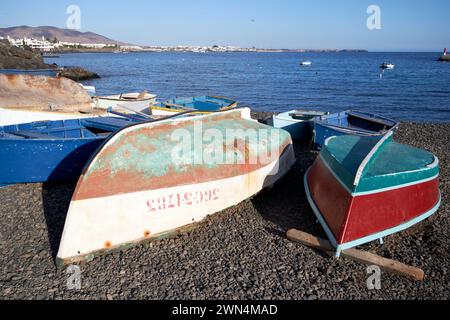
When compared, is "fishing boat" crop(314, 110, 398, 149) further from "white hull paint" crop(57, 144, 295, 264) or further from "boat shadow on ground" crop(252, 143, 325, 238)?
"white hull paint" crop(57, 144, 295, 264)

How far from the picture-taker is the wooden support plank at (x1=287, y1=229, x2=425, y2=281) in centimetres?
477

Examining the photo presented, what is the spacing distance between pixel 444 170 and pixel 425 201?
14.6ft

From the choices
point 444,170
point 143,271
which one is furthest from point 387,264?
point 444,170

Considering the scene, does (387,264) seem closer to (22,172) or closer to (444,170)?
(444,170)

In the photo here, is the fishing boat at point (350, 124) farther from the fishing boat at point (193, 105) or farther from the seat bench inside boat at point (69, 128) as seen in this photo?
the seat bench inside boat at point (69, 128)

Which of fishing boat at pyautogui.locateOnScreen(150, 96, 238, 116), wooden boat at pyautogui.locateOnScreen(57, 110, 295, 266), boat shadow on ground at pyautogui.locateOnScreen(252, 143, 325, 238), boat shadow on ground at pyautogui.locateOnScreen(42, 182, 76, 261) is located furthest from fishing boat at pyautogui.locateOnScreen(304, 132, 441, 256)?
fishing boat at pyautogui.locateOnScreen(150, 96, 238, 116)

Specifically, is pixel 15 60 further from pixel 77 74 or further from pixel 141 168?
pixel 141 168

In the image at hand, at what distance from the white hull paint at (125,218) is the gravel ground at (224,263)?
261 millimetres

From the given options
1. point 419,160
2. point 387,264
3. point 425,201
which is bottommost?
point 387,264

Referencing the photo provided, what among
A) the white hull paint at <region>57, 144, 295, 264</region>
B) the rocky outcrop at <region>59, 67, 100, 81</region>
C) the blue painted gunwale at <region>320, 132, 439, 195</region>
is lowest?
the white hull paint at <region>57, 144, 295, 264</region>

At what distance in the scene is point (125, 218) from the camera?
5172 millimetres

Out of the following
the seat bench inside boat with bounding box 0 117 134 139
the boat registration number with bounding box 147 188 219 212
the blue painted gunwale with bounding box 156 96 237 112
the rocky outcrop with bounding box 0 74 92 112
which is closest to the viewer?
the boat registration number with bounding box 147 188 219 212

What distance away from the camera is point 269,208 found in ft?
23.4
